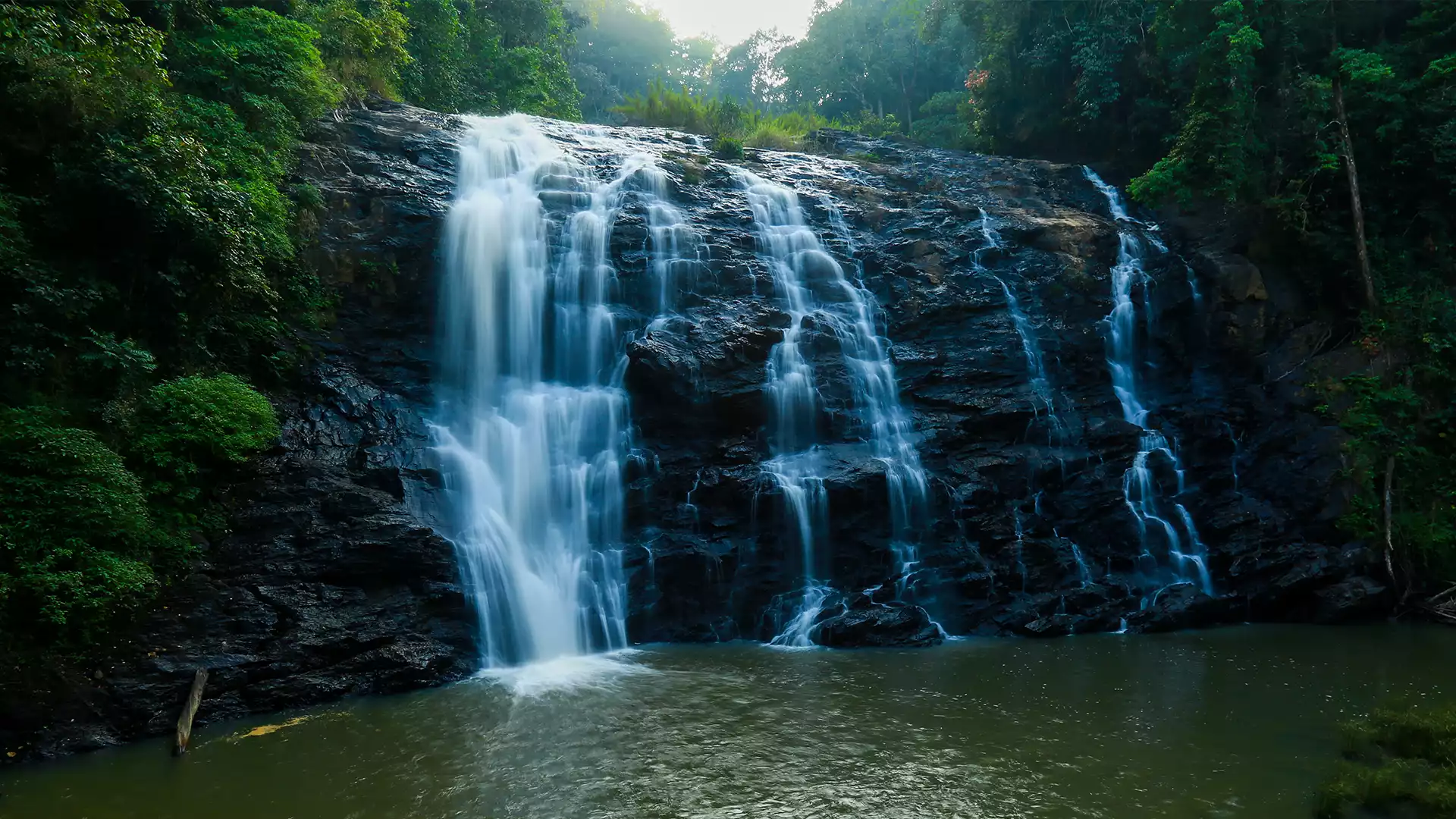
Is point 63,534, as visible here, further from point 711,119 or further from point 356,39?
point 711,119

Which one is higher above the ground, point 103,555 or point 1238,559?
point 103,555

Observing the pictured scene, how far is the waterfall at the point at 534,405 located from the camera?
36.6ft

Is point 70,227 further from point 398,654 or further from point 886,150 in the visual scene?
point 886,150

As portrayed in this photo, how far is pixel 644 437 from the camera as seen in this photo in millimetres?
13195

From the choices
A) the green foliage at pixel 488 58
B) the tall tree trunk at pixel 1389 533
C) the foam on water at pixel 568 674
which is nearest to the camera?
the foam on water at pixel 568 674

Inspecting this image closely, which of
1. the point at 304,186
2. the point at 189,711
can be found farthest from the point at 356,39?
the point at 189,711

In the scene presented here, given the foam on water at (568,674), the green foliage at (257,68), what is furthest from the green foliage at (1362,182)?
the green foliage at (257,68)

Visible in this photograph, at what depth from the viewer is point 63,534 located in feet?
25.4

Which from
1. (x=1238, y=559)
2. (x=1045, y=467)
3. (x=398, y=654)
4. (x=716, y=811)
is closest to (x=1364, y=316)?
(x=1238, y=559)

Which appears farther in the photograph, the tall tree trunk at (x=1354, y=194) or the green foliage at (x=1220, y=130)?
the green foliage at (x=1220, y=130)

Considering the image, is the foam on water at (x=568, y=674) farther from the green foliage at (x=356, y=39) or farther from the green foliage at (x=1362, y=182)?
the green foliage at (x=356, y=39)

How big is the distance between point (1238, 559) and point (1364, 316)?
5.47 m

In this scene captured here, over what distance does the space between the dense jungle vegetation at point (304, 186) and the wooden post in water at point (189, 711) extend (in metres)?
1.01

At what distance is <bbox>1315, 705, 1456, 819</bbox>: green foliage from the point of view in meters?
5.71
